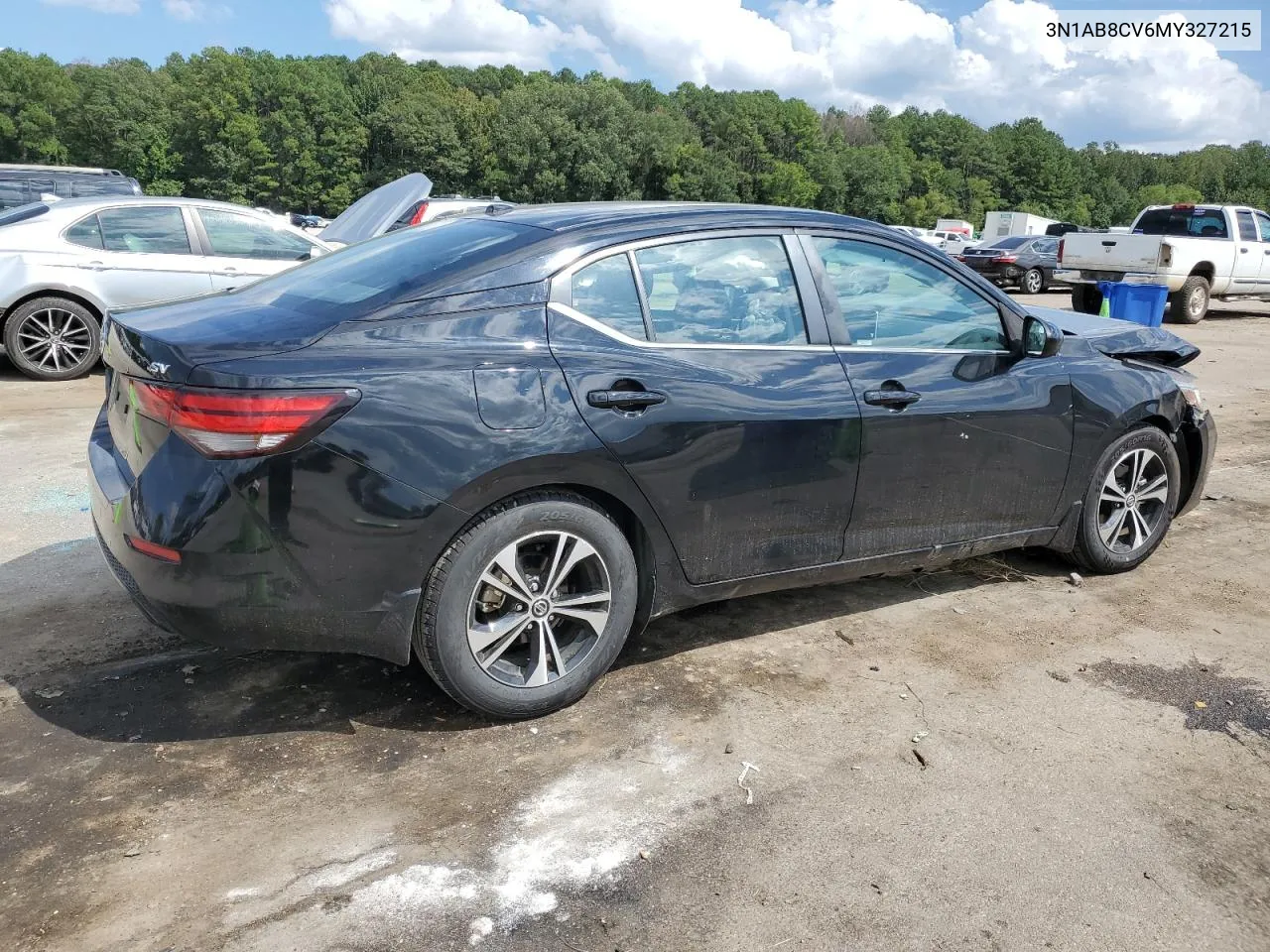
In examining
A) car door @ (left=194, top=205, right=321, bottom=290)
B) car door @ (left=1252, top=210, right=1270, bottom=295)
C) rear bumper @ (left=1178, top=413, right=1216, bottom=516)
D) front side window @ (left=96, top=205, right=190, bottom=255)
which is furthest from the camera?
car door @ (left=1252, top=210, right=1270, bottom=295)

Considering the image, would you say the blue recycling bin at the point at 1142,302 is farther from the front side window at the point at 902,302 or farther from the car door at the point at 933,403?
the front side window at the point at 902,302

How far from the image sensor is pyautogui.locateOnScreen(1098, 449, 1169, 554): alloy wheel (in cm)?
488

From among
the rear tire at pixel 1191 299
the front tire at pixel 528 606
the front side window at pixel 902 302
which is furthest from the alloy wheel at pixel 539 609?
the rear tire at pixel 1191 299

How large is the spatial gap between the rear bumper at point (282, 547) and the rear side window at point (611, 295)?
820 mm

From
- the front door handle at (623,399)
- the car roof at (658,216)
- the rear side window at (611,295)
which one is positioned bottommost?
the front door handle at (623,399)

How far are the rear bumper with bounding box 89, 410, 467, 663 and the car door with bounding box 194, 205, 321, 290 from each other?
6739 mm

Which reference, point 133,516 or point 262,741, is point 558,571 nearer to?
point 262,741

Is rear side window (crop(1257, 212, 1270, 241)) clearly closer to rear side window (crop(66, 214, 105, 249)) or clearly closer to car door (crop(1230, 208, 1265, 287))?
car door (crop(1230, 208, 1265, 287))

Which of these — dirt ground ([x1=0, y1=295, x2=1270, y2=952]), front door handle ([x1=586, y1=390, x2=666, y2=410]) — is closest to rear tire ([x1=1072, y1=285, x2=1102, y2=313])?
dirt ground ([x1=0, y1=295, x2=1270, y2=952])

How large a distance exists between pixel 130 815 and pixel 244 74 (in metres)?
130

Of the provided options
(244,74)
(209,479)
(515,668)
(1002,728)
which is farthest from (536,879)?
(244,74)

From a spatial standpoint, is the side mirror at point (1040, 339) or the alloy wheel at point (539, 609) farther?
the side mirror at point (1040, 339)

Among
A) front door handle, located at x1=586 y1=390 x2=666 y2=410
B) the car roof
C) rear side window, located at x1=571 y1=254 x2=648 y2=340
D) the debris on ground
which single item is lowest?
the debris on ground

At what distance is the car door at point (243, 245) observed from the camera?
938 cm
